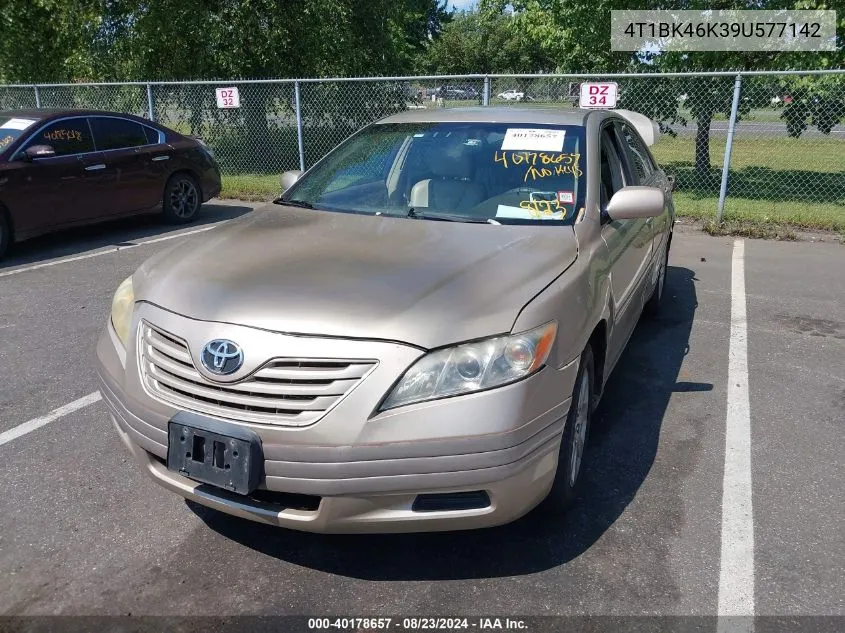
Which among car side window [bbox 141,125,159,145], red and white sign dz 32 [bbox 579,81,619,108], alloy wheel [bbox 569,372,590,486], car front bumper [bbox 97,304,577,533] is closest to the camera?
car front bumper [bbox 97,304,577,533]

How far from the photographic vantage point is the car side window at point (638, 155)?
4719 millimetres

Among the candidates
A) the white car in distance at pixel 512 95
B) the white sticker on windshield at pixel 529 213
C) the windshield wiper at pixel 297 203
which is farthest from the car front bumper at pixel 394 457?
the white car in distance at pixel 512 95

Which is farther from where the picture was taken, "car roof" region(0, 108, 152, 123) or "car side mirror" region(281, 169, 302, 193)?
"car roof" region(0, 108, 152, 123)

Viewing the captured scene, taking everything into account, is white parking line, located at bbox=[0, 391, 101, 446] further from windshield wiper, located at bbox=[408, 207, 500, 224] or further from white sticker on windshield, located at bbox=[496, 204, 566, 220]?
white sticker on windshield, located at bbox=[496, 204, 566, 220]

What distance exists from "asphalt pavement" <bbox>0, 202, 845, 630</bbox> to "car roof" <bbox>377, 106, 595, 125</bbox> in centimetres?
166

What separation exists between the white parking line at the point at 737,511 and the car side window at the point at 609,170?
1.44 meters

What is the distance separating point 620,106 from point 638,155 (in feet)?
24.8

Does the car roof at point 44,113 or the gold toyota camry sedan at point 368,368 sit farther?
the car roof at point 44,113

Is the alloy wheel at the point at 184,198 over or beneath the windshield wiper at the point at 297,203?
beneath

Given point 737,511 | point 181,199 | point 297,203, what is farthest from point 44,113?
point 737,511

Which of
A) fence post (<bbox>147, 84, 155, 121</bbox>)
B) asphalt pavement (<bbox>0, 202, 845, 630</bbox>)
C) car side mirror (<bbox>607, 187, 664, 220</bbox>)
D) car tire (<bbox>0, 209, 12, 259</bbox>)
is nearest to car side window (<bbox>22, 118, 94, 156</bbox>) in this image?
car tire (<bbox>0, 209, 12, 259</bbox>)

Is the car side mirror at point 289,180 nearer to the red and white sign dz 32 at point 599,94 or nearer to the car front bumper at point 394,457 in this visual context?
the car front bumper at point 394,457

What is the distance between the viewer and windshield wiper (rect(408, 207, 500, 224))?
345 cm

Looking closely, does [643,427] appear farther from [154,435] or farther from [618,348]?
[154,435]
